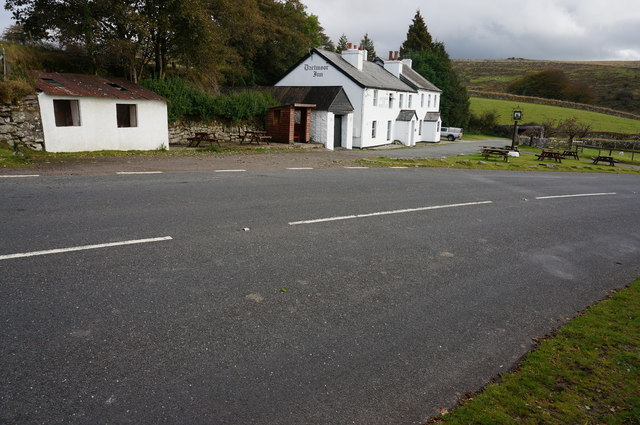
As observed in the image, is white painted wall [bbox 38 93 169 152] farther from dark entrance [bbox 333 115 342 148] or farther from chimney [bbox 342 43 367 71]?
chimney [bbox 342 43 367 71]

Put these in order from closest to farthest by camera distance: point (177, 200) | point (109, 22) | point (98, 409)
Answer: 1. point (98, 409)
2. point (177, 200)
3. point (109, 22)

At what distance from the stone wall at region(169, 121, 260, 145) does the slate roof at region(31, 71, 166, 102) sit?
14.3 ft

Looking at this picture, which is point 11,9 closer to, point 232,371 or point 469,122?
point 232,371

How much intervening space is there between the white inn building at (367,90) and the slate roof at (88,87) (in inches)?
591

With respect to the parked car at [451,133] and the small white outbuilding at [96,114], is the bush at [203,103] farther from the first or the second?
the parked car at [451,133]

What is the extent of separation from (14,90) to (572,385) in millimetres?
20290

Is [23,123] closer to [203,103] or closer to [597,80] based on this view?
[203,103]

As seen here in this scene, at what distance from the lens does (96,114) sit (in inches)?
782

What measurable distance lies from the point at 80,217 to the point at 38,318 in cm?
389

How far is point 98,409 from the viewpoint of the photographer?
3367mm

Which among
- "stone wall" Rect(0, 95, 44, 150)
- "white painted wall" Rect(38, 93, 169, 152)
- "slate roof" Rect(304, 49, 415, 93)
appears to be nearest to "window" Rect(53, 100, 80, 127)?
"white painted wall" Rect(38, 93, 169, 152)

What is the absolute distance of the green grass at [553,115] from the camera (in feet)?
236

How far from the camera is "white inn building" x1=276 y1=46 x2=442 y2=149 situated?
36.5 metres

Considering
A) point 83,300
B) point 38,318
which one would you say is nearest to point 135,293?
point 83,300
